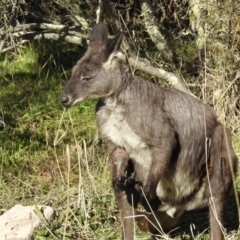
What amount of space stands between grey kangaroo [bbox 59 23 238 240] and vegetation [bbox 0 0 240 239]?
1.23 feet

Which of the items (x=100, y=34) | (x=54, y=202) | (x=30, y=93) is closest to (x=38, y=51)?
(x=30, y=93)

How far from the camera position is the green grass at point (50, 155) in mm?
5871

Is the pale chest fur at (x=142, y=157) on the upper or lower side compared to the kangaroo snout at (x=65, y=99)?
lower

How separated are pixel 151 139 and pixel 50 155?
2.20 m

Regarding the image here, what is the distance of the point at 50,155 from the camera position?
7.26 meters

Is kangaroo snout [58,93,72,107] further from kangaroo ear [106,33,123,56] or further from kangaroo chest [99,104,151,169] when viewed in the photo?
kangaroo ear [106,33,123,56]

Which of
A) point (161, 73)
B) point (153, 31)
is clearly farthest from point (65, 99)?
point (153, 31)

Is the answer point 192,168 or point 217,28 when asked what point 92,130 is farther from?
point 192,168

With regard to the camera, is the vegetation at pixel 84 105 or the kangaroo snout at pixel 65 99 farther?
the vegetation at pixel 84 105

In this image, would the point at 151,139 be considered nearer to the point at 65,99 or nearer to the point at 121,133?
the point at 121,133

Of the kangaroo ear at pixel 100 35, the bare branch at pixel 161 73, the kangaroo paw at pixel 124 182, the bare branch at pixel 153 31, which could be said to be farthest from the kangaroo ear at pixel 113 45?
the bare branch at pixel 153 31

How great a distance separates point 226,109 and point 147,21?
130cm

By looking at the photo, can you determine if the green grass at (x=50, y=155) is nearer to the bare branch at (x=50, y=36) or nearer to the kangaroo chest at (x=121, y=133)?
the kangaroo chest at (x=121, y=133)

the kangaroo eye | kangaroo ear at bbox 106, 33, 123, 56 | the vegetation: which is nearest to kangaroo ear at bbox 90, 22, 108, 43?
kangaroo ear at bbox 106, 33, 123, 56
